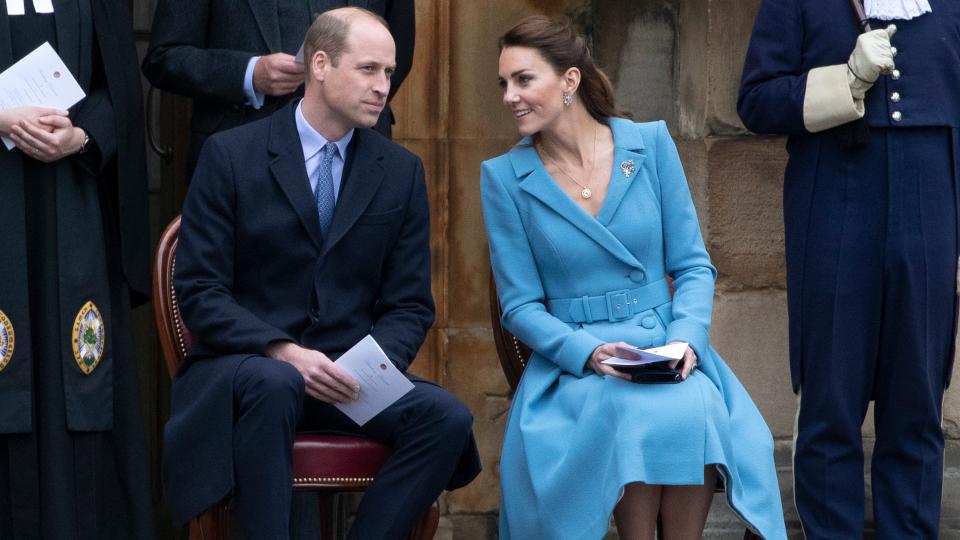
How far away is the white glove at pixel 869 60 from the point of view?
5512mm

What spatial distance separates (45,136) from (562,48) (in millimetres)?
1466

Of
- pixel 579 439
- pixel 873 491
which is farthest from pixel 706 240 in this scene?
pixel 579 439

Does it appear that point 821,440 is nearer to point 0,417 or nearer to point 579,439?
point 579,439

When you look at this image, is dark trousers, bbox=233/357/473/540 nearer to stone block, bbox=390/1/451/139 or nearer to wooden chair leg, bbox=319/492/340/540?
wooden chair leg, bbox=319/492/340/540

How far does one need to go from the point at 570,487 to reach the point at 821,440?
3.43 feet

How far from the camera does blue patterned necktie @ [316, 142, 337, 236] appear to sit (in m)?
5.32

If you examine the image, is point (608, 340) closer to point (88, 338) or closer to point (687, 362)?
point (687, 362)

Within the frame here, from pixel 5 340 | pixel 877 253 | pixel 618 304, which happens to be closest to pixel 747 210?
pixel 877 253

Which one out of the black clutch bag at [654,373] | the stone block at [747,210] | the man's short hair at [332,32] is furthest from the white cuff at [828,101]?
the man's short hair at [332,32]

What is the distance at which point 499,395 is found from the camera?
6734 millimetres

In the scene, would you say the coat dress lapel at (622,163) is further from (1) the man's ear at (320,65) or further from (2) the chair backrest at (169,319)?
(2) the chair backrest at (169,319)

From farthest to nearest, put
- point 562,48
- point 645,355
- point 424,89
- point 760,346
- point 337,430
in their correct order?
point 424,89 → point 760,346 → point 562,48 → point 337,430 → point 645,355

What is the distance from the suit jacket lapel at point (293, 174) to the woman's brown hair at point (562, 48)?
2.16ft

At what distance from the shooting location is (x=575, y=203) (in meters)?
5.34
